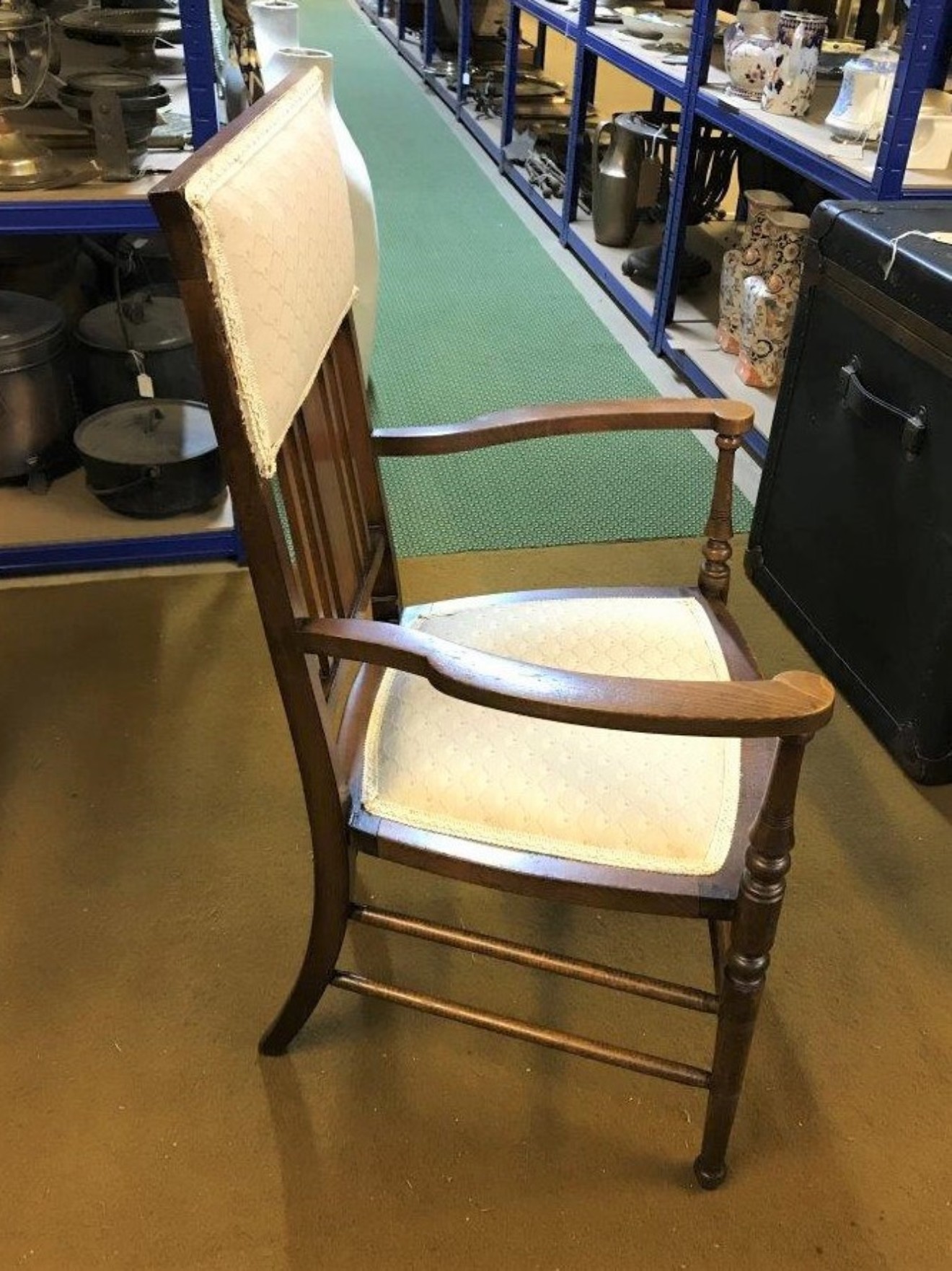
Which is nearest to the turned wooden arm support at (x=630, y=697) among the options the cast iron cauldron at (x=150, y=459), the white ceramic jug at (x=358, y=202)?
the white ceramic jug at (x=358, y=202)

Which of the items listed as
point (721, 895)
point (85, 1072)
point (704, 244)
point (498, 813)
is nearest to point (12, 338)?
A: point (85, 1072)

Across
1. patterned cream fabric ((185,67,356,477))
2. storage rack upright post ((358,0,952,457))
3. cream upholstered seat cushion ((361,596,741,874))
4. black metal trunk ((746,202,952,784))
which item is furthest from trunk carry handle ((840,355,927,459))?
patterned cream fabric ((185,67,356,477))

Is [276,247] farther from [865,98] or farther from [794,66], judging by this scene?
[794,66]

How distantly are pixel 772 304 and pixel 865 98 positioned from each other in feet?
1.80

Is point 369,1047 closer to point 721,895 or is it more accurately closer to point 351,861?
point 351,861

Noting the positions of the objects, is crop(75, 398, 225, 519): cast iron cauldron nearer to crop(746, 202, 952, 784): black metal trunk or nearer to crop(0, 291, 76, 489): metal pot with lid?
crop(0, 291, 76, 489): metal pot with lid

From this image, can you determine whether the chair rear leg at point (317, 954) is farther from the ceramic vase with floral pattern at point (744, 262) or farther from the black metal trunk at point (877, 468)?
the ceramic vase with floral pattern at point (744, 262)

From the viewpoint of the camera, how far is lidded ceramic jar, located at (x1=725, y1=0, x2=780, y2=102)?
7.76 ft

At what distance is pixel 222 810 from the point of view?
1.59 m

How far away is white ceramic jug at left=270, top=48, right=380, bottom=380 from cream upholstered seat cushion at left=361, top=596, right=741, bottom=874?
92 cm

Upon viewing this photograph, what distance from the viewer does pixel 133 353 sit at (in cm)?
206

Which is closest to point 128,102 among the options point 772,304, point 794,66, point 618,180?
point 794,66

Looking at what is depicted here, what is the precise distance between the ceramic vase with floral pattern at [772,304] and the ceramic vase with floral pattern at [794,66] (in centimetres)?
26

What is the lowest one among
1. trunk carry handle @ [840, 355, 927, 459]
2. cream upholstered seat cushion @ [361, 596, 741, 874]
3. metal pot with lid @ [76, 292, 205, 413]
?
metal pot with lid @ [76, 292, 205, 413]
